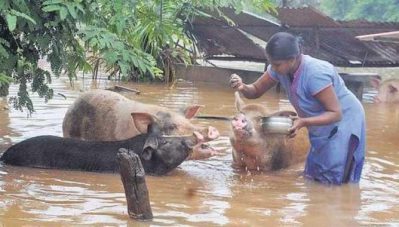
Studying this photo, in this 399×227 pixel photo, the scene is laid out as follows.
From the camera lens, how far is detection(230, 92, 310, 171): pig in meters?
7.59

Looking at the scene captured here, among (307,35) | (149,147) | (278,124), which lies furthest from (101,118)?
(307,35)

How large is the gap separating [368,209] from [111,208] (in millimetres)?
2078

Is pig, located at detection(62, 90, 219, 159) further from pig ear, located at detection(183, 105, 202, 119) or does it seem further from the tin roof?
the tin roof

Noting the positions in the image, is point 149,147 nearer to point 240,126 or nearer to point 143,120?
point 143,120

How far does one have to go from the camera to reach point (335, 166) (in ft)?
23.4

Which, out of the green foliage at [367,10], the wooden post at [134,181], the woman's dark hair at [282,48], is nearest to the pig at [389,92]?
the woman's dark hair at [282,48]

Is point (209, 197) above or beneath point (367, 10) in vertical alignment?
beneath

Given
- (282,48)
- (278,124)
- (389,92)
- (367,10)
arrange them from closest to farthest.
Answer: (282,48), (278,124), (389,92), (367,10)

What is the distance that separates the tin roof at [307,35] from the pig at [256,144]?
677cm

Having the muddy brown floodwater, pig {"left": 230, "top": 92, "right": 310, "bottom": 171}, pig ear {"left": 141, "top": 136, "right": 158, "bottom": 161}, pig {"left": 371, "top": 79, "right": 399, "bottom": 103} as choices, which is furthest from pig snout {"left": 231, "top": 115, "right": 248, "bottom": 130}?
pig {"left": 371, "top": 79, "right": 399, "bottom": 103}

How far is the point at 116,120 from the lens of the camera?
327 inches

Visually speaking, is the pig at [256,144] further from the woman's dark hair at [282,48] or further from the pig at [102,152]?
the woman's dark hair at [282,48]

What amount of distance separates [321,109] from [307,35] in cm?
924

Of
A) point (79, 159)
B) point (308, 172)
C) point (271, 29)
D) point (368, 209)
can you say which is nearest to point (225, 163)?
point (308, 172)
